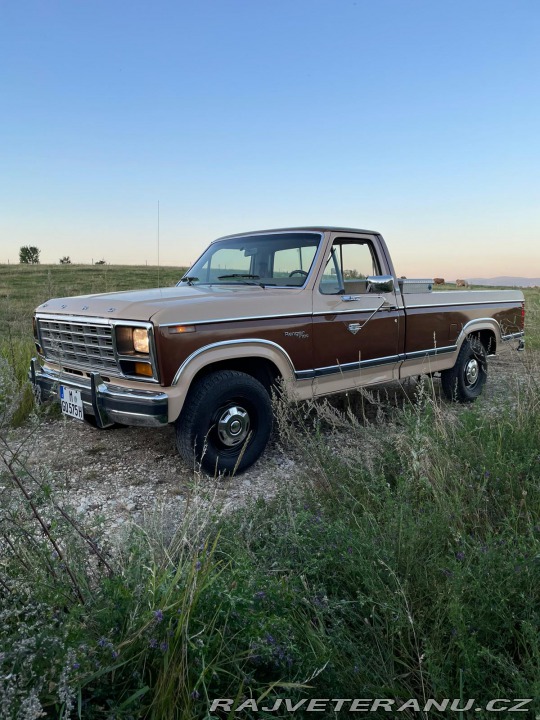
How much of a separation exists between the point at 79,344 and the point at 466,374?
4514mm

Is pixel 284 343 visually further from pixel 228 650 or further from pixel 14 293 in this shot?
pixel 14 293

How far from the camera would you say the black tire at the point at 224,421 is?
143 inches

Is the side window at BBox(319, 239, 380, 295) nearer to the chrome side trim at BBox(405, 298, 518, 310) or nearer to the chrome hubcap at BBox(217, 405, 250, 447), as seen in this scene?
the chrome side trim at BBox(405, 298, 518, 310)

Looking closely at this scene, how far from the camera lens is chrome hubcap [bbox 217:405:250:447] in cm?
379

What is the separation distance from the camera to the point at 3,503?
189 cm

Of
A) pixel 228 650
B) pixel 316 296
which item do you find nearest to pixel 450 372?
pixel 316 296

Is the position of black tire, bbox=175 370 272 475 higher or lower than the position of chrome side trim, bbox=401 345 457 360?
lower

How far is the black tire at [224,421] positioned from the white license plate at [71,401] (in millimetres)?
782

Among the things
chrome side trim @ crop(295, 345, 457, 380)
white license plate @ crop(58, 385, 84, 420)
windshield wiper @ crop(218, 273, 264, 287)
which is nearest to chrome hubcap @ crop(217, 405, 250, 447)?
chrome side trim @ crop(295, 345, 457, 380)

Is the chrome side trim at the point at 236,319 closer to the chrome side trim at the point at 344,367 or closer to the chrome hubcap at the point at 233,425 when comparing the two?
the chrome side trim at the point at 344,367

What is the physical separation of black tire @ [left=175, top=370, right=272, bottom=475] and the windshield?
3.91ft

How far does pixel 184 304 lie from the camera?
3.60 meters

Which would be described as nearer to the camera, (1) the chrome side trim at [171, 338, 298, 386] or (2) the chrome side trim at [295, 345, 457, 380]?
(1) the chrome side trim at [171, 338, 298, 386]

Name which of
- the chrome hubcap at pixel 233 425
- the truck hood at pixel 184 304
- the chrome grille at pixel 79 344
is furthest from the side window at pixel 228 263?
the chrome hubcap at pixel 233 425
